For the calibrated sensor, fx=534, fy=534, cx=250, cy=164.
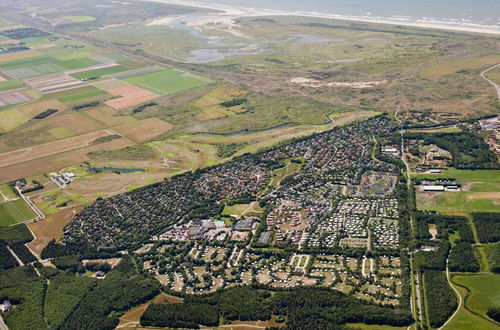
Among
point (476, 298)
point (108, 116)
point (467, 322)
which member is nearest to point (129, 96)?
point (108, 116)

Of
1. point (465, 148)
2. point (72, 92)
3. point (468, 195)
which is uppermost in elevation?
point (465, 148)

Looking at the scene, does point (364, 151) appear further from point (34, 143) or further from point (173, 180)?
point (34, 143)

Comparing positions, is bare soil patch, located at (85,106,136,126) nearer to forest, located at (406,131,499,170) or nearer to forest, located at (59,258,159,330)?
forest, located at (59,258,159,330)

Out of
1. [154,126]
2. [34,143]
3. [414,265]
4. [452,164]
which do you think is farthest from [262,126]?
[414,265]

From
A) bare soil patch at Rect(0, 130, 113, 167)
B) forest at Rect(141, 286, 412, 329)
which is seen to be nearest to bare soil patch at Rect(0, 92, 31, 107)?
bare soil patch at Rect(0, 130, 113, 167)

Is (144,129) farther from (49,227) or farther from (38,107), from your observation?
(49,227)

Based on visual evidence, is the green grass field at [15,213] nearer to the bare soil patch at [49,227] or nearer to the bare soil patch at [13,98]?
the bare soil patch at [49,227]
